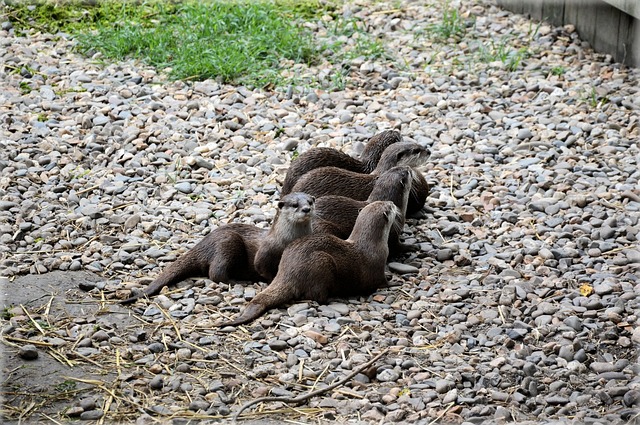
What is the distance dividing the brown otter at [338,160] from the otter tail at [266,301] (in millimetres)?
909

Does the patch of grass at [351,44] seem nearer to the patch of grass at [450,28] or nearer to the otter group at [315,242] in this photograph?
the patch of grass at [450,28]

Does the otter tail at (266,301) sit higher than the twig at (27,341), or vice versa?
the otter tail at (266,301)

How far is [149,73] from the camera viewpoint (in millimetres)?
6859

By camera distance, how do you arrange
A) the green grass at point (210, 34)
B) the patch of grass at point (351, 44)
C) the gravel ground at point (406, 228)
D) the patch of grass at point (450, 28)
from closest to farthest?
the gravel ground at point (406, 228) → the green grass at point (210, 34) → the patch of grass at point (351, 44) → the patch of grass at point (450, 28)

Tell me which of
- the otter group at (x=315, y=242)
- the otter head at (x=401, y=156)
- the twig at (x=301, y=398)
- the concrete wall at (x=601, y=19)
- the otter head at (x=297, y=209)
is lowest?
the twig at (x=301, y=398)

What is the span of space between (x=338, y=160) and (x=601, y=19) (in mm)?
3166

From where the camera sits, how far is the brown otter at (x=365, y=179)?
15.7ft

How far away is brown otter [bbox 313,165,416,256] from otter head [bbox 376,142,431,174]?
0.16 m

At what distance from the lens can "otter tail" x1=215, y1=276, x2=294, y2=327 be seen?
13.2 ft

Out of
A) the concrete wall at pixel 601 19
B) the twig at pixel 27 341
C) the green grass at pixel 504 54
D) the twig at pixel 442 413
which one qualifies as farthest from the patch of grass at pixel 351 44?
the twig at pixel 442 413

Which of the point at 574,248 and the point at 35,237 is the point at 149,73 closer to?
the point at 35,237

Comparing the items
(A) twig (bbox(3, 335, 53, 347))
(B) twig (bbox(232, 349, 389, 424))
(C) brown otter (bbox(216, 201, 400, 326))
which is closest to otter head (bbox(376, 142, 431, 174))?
(C) brown otter (bbox(216, 201, 400, 326))

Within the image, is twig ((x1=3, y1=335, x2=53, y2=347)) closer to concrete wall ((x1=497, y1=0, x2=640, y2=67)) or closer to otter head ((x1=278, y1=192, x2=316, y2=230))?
otter head ((x1=278, y1=192, x2=316, y2=230))

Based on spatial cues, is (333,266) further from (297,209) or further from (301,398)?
(301,398)
